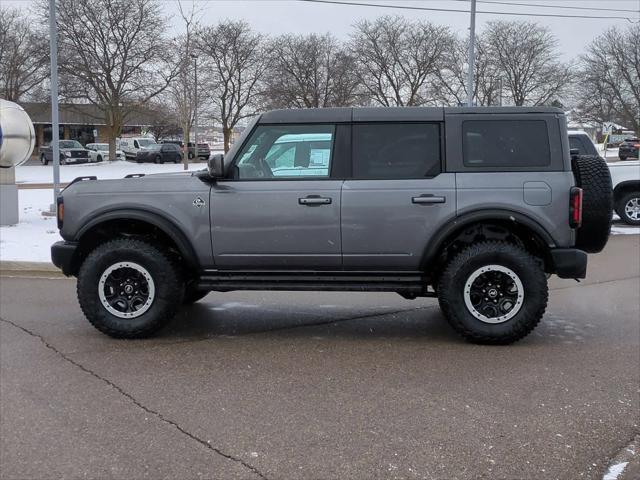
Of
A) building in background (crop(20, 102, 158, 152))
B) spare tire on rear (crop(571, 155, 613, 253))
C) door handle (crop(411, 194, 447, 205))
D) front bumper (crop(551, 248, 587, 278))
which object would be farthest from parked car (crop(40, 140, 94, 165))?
front bumper (crop(551, 248, 587, 278))

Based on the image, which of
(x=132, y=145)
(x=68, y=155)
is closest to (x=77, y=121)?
(x=132, y=145)

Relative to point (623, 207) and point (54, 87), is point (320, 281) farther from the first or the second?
point (623, 207)

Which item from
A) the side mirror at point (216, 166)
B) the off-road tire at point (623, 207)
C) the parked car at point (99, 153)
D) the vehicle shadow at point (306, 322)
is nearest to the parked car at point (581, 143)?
the off-road tire at point (623, 207)

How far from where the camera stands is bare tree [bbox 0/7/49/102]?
49.8m

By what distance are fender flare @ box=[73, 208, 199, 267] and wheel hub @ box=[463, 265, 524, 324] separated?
7.77 feet

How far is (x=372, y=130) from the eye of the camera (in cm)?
587

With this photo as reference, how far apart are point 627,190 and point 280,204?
11519 mm

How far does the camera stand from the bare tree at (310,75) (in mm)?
52625

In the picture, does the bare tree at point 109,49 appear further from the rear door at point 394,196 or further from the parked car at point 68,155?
the rear door at point 394,196

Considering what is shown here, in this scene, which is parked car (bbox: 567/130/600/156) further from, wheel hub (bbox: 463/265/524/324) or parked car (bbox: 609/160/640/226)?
wheel hub (bbox: 463/265/524/324)

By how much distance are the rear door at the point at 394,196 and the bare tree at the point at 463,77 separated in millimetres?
46115

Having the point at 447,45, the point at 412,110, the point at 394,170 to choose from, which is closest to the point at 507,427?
the point at 394,170

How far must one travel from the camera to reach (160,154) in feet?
165

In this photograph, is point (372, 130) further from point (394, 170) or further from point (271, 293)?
point (271, 293)
